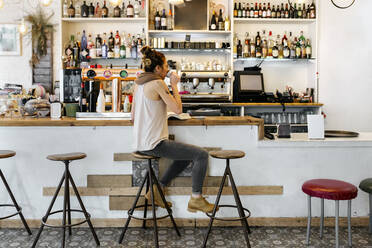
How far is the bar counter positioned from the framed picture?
318 cm

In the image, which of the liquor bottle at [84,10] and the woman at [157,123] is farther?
the liquor bottle at [84,10]

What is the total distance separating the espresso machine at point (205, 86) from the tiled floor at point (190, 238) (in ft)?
9.14

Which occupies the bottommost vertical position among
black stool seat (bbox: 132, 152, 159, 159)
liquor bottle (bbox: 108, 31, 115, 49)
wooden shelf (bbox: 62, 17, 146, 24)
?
black stool seat (bbox: 132, 152, 159, 159)

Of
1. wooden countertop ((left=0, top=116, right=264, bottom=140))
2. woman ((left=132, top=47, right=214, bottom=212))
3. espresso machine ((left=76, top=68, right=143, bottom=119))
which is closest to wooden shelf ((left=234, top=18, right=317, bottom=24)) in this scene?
espresso machine ((left=76, top=68, right=143, bottom=119))

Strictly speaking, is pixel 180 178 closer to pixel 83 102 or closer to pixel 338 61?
pixel 83 102

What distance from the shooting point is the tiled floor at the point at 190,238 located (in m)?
2.92

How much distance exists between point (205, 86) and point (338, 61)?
2124mm

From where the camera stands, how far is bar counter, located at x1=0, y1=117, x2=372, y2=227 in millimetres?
3283

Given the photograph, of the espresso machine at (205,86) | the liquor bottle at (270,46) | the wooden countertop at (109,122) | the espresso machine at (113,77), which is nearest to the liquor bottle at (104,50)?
the espresso machine at (205,86)

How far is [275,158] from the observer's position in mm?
3309

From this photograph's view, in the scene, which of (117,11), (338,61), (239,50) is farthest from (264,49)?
(117,11)

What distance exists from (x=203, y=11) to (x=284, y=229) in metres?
3.82

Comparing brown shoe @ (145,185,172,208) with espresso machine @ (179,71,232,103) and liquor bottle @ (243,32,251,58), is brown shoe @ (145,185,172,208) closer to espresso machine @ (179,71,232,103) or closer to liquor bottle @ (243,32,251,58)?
espresso machine @ (179,71,232,103)

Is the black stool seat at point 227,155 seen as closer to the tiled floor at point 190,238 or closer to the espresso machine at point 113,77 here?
the tiled floor at point 190,238
